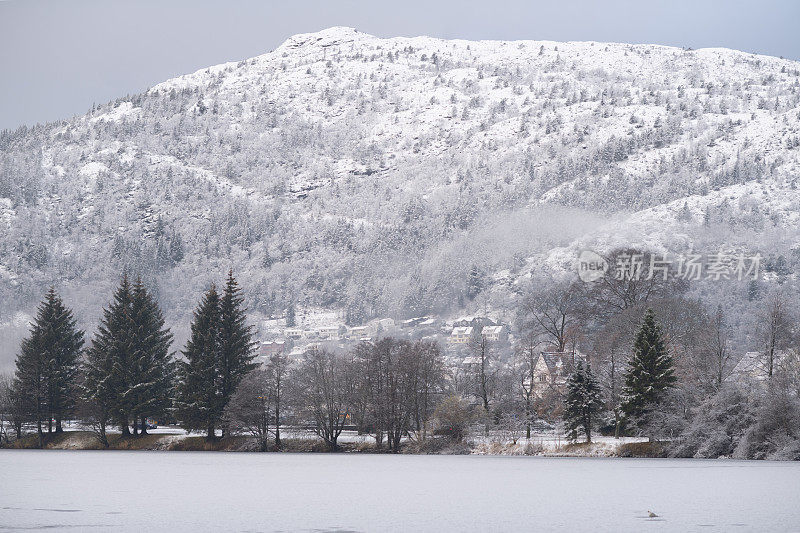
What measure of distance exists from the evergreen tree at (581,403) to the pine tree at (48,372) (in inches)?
1810

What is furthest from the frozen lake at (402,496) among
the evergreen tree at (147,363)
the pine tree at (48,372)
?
the pine tree at (48,372)

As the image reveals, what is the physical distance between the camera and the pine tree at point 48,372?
93438 millimetres

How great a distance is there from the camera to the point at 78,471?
58375 millimetres

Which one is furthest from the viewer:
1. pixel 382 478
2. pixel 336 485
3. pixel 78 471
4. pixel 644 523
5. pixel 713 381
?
pixel 713 381

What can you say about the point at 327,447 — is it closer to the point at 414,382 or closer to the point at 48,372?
the point at 414,382

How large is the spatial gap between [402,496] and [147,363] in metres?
53.0

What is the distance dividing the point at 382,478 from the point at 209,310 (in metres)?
41.8

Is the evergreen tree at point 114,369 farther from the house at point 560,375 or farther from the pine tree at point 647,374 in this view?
the pine tree at point 647,374

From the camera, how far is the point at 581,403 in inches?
3000

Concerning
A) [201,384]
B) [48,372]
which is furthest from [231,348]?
[48,372]

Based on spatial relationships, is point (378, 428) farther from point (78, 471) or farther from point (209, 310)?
point (78, 471)

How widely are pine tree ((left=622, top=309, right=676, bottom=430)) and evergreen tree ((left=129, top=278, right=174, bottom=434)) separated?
133 ft

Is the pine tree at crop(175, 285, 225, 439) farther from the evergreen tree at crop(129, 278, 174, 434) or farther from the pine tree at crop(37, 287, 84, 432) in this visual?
the pine tree at crop(37, 287, 84, 432)

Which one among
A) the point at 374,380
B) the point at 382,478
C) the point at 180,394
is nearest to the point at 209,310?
the point at 180,394
